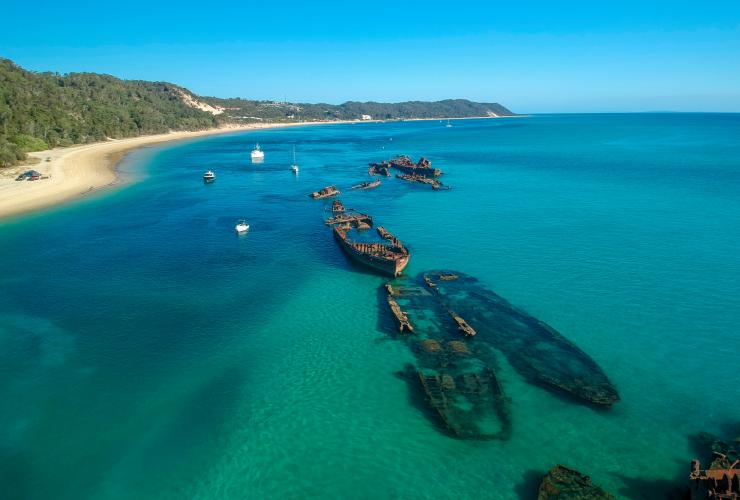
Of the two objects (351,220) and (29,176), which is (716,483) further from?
(29,176)

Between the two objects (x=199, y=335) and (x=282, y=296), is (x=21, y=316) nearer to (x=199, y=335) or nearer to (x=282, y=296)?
(x=199, y=335)

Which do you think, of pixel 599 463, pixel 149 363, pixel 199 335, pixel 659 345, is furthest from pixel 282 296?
pixel 659 345

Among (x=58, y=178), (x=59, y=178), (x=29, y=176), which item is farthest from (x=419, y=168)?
(x=29, y=176)

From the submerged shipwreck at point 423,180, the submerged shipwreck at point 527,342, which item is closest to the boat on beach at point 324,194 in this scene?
the submerged shipwreck at point 423,180

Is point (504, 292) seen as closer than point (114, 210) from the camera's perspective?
Yes

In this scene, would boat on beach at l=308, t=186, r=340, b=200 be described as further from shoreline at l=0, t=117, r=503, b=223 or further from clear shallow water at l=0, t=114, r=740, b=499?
shoreline at l=0, t=117, r=503, b=223

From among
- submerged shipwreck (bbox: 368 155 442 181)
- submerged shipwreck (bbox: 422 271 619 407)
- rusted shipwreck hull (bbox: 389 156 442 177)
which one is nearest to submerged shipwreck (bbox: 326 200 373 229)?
submerged shipwreck (bbox: 422 271 619 407)

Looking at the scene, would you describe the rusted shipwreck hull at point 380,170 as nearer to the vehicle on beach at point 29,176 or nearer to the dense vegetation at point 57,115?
the vehicle on beach at point 29,176
